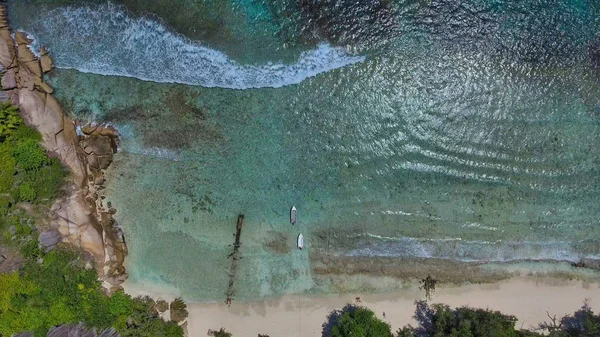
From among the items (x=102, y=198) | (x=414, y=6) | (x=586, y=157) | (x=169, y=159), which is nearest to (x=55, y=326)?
(x=102, y=198)

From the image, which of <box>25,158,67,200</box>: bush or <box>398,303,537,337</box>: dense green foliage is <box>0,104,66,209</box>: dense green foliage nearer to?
<box>25,158,67,200</box>: bush

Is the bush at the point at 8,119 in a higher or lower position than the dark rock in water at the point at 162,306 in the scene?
higher

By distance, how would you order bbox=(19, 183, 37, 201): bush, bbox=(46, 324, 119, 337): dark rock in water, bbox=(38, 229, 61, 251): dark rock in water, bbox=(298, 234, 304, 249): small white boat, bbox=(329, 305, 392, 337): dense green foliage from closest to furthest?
bbox=(329, 305, 392, 337): dense green foliage, bbox=(46, 324, 119, 337): dark rock in water, bbox=(19, 183, 37, 201): bush, bbox=(38, 229, 61, 251): dark rock in water, bbox=(298, 234, 304, 249): small white boat

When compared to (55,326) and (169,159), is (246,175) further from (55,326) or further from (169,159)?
(55,326)

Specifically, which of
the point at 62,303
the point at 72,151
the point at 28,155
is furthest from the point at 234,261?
the point at 28,155

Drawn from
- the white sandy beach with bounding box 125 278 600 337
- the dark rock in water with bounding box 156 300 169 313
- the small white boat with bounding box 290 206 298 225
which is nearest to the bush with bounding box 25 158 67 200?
A: the white sandy beach with bounding box 125 278 600 337

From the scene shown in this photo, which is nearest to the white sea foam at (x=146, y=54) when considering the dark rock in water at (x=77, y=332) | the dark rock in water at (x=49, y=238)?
the dark rock in water at (x=49, y=238)

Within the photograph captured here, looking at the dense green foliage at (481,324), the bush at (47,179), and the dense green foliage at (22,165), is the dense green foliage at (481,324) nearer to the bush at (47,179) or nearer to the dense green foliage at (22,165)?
the bush at (47,179)

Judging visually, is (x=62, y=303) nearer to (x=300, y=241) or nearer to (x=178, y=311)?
(x=178, y=311)
